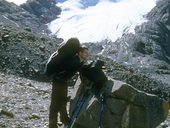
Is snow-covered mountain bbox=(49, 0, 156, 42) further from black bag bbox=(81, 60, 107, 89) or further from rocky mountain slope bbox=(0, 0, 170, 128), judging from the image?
black bag bbox=(81, 60, 107, 89)

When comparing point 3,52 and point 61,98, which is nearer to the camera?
point 61,98

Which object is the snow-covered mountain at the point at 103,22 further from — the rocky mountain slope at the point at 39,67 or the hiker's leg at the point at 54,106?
the hiker's leg at the point at 54,106

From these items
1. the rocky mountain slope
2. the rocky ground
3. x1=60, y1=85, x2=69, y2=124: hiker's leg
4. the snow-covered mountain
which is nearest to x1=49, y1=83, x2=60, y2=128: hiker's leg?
x1=60, y1=85, x2=69, y2=124: hiker's leg

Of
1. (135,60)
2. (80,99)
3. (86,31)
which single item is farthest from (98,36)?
(80,99)

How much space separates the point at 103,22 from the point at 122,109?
487 feet

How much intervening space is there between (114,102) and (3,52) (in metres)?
21.1

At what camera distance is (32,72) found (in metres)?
28.9

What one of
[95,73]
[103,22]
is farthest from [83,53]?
[103,22]

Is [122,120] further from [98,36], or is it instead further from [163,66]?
[98,36]

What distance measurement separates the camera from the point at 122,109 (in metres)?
9.40

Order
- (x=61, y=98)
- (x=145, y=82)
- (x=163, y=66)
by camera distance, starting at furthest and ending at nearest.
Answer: (x=163, y=66), (x=145, y=82), (x=61, y=98)

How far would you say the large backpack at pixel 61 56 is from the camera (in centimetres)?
858

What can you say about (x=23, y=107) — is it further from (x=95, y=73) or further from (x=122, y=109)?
(x=95, y=73)

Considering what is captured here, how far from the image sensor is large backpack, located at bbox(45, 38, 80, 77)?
858cm
